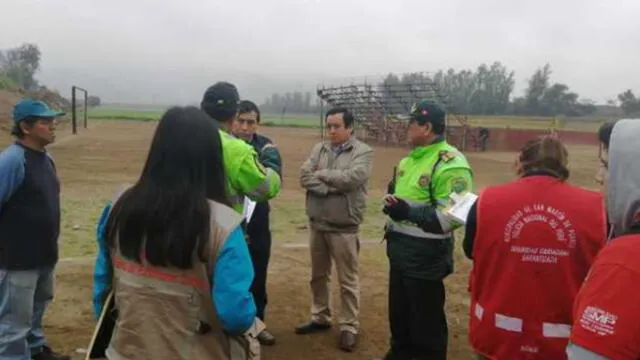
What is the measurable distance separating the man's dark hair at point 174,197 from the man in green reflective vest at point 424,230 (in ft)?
6.29

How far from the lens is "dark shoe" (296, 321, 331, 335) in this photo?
5.09 m

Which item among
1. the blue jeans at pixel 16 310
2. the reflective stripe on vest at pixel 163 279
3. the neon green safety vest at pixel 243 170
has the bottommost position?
the blue jeans at pixel 16 310

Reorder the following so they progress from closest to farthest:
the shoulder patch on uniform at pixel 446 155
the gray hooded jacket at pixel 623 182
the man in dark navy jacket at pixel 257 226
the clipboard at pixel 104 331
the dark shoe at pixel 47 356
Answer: the gray hooded jacket at pixel 623 182
the clipboard at pixel 104 331
the shoulder patch on uniform at pixel 446 155
the dark shoe at pixel 47 356
the man in dark navy jacket at pixel 257 226

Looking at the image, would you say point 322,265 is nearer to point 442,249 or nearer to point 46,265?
point 442,249

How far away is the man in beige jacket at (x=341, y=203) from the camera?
15.9 feet

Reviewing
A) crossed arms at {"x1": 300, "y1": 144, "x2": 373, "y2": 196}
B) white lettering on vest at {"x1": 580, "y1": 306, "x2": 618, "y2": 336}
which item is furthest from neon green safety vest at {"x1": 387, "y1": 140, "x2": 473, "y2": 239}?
white lettering on vest at {"x1": 580, "y1": 306, "x2": 618, "y2": 336}

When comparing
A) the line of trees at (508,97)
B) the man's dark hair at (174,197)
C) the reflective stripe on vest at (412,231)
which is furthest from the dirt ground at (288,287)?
the line of trees at (508,97)

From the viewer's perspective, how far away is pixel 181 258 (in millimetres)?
2104

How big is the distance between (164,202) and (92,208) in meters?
9.11

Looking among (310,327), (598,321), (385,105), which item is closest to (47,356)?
(310,327)

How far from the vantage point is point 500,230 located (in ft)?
8.79

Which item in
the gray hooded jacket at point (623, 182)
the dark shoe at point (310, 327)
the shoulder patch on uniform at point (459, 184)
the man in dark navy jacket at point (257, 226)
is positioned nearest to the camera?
the gray hooded jacket at point (623, 182)

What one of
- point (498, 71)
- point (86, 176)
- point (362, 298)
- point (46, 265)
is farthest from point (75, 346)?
point (498, 71)

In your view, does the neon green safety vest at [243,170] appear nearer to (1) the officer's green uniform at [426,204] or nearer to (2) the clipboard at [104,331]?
(2) the clipboard at [104,331]
